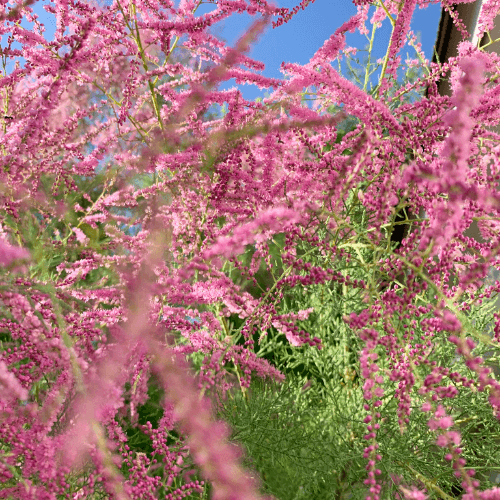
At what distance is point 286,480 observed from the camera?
0.96 meters

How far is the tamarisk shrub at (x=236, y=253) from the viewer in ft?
1.45

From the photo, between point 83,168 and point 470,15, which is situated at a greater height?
point 470,15

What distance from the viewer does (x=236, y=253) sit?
0.57 m

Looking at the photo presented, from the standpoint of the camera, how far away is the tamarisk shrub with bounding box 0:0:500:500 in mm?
442

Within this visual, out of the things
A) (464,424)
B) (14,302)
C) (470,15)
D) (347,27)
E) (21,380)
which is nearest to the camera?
(14,302)

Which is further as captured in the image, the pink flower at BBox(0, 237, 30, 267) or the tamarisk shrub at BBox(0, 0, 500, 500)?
the tamarisk shrub at BBox(0, 0, 500, 500)

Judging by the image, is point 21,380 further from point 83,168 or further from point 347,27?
point 347,27

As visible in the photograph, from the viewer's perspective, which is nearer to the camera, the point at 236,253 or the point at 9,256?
the point at 9,256

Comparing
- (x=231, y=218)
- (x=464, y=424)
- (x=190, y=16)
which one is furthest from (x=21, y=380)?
(x=464, y=424)

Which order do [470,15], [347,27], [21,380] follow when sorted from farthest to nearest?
[470,15] → [347,27] → [21,380]

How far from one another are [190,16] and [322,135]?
44cm

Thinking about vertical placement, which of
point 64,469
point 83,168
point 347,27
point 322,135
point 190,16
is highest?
point 347,27

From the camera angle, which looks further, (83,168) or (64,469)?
(83,168)

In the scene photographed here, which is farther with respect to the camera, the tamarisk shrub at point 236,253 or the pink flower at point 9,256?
the tamarisk shrub at point 236,253
